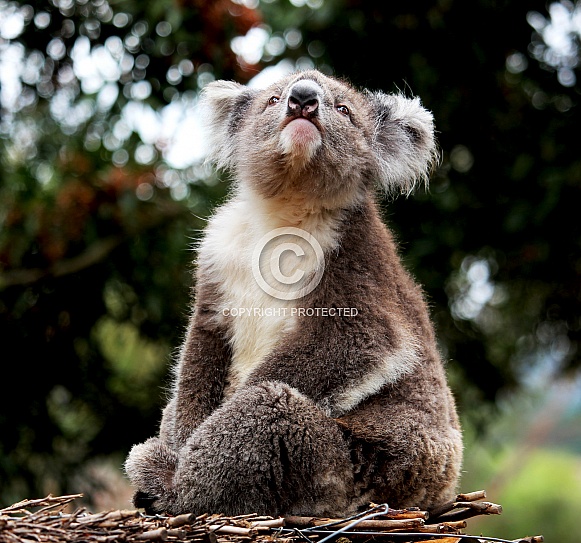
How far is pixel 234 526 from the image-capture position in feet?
8.93

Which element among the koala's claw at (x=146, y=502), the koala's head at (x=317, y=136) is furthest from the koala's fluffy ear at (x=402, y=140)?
the koala's claw at (x=146, y=502)

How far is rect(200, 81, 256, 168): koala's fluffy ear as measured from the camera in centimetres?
433

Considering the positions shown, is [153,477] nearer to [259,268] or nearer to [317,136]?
[259,268]

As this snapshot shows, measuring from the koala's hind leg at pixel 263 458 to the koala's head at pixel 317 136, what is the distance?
3.42ft

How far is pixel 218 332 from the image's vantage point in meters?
3.69

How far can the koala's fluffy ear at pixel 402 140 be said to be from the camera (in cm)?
400

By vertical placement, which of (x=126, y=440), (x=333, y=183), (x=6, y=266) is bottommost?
(x=126, y=440)

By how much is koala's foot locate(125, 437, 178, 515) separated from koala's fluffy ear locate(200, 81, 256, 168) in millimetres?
1604

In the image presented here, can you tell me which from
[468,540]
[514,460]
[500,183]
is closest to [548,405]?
→ [514,460]

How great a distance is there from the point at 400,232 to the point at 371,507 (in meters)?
3.55

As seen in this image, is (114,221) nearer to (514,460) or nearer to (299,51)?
(299,51)

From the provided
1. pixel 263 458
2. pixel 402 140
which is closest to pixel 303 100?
pixel 402 140

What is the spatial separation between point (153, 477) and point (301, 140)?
1.59 meters

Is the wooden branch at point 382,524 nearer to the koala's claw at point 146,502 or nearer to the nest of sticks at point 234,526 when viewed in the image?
the nest of sticks at point 234,526
